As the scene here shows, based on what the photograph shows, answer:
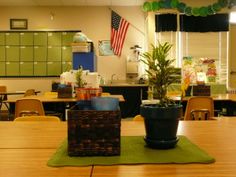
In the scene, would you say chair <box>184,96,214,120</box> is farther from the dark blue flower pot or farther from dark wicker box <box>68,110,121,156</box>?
dark wicker box <box>68,110,121,156</box>

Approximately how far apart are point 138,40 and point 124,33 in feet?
1.33

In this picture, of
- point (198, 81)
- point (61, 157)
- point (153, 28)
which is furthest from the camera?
point (153, 28)

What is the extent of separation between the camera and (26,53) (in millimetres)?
8227

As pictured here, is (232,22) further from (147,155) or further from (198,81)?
(147,155)

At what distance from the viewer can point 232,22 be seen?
771cm

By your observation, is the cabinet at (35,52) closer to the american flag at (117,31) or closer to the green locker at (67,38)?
the green locker at (67,38)

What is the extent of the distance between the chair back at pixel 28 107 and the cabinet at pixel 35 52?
14.7ft

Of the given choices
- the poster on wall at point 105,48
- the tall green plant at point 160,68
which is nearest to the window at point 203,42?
the poster on wall at point 105,48

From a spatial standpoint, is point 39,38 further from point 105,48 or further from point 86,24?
point 105,48

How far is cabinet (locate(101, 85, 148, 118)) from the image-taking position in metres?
7.59

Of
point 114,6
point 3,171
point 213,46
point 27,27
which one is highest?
point 114,6

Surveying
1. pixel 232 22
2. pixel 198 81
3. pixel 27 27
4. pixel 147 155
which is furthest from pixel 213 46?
pixel 147 155

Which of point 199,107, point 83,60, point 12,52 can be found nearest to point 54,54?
point 12,52

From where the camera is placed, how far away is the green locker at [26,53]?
8.22 metres
